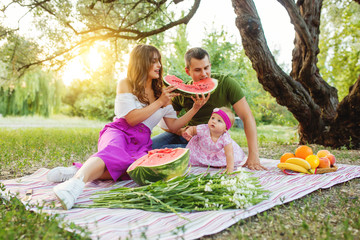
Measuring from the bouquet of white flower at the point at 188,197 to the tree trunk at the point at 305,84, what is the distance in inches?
133

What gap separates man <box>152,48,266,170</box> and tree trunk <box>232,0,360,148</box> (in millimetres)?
1527

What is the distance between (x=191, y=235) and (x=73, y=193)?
3.62ft

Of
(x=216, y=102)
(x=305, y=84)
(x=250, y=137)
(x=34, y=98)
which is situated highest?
(x=305, y=84)

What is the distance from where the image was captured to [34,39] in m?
7.36

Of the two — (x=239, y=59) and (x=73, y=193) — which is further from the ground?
(x=239, y=59)

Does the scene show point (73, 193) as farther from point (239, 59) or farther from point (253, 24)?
point (239, 59)

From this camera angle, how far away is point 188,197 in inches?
90.1

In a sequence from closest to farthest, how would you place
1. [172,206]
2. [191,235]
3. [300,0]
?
[191,235], [172,206], [300,0]

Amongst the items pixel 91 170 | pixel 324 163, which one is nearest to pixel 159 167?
pixel 91 170

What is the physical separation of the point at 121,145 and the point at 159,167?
752mm

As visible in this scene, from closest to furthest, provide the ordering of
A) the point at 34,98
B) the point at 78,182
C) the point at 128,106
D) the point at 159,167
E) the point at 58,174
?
the point at 78,182
the point at 159,167
the point at 58,174
the point at 128,106
the point at 34,98

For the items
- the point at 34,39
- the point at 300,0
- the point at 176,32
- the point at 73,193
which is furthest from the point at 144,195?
the point at 176,32

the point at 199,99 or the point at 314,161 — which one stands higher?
the point at 199,99

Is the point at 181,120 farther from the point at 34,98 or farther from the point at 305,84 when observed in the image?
the point at 34,98
